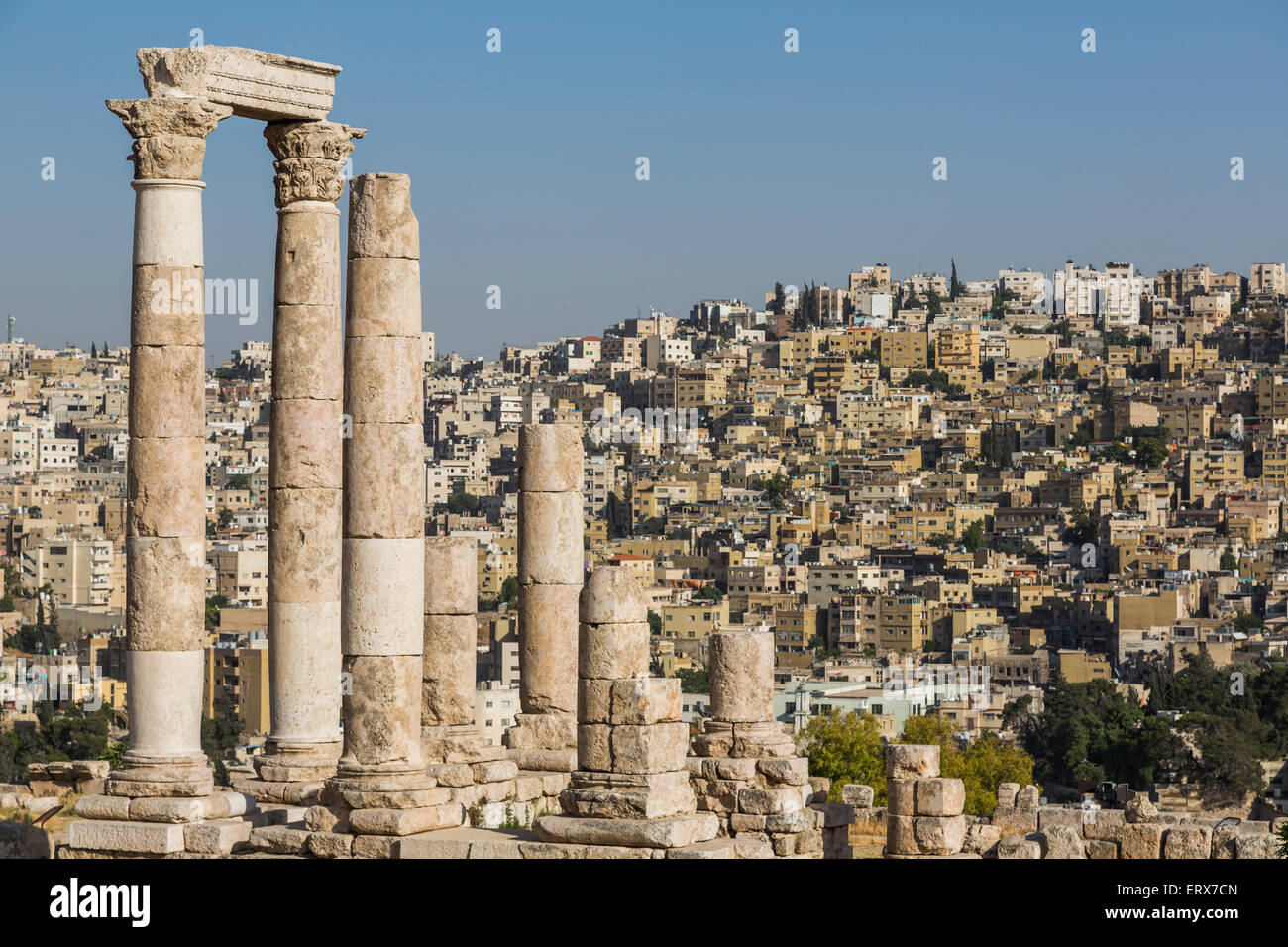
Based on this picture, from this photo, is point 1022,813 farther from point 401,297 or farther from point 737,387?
point 737,387

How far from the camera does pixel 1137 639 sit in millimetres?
120062

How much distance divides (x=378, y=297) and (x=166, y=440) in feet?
7.26

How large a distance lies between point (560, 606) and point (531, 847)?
21.4 ft

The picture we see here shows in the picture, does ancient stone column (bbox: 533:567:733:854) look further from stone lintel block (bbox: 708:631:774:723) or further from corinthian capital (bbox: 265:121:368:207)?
corinthian capital (bbox: 265:121:368:207)

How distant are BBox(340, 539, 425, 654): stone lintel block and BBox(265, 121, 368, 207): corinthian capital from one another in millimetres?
3671

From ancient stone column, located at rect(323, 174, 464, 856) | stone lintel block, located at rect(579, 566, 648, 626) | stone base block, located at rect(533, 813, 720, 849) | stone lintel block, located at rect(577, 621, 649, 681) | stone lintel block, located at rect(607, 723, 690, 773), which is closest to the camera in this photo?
stone base block, located at rect(533, 813, 720, 849)

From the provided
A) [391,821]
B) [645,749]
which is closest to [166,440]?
[391,821]

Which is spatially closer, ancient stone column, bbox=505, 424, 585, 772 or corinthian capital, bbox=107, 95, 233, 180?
corinthian capital, bbox=107, 95, 233, 180

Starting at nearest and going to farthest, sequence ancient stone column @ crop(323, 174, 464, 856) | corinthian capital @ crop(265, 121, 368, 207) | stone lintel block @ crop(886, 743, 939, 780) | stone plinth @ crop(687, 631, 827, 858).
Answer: ancient stone column @ crop(323, 174, 464, 856) → stone plinth @ crop(687, 631, 827, 858) → corinthian capital @ crop(265, 121, 368, 207) → stone lintel block @ crop(886, 743, 939, 780)

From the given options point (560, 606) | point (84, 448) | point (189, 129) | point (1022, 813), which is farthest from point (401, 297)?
point (84, 448)

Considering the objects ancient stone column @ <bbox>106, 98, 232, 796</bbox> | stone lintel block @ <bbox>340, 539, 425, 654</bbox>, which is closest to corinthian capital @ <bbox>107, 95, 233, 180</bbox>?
ancient stone column @ <bbox>106, 98, 232, 796</bbox>

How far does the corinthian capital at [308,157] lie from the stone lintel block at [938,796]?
8091mm

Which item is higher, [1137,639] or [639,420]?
[639,420]

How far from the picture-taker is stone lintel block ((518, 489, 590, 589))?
2436 centimetres
